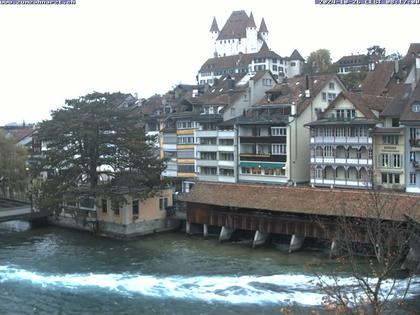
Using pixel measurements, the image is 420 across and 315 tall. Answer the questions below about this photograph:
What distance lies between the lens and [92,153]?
5500 cm

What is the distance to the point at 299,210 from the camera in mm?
43625

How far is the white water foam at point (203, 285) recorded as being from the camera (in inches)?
1256

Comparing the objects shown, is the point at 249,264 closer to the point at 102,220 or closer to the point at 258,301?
the point at 258,301

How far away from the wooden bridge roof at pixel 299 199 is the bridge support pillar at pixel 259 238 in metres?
2.03

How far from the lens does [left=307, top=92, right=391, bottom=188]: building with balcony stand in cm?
5547

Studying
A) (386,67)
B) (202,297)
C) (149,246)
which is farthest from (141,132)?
(386,67)


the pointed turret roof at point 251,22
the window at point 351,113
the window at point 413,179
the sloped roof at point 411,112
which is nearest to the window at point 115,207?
the window at point 351,113

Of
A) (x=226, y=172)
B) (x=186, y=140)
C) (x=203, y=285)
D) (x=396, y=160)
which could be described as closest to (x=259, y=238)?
(x=203, y=285)

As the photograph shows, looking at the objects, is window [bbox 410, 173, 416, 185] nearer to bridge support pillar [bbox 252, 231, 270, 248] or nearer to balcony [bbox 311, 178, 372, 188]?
balcony [bbox 311, 178, 372, 188]

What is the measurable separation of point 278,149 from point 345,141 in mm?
8062

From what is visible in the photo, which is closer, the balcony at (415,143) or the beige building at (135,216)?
the balcony at (415,143)

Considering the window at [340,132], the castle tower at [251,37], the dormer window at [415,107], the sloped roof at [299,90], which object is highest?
the castle tower at [251,37]

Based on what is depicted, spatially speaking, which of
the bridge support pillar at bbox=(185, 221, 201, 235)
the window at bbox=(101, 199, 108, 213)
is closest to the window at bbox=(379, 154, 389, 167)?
the bridge support pillar at bbox=(185, 221, 201, 235)

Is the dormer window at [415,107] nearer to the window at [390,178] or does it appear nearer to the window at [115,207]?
the window at [390,178]
